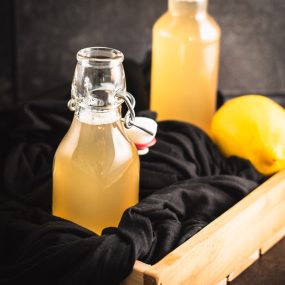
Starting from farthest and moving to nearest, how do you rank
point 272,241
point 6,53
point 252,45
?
point 252,45
point 6,53
point 272,241

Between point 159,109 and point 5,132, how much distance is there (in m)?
0.23

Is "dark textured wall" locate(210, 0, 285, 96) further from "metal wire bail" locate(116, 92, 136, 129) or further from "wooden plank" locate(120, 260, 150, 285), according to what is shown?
"wooden plank" locate(120, 260, 150, 285)

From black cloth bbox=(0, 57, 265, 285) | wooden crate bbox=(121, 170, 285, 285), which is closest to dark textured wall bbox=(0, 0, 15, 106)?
black cloth bbox=(0, 57, 265, 285)

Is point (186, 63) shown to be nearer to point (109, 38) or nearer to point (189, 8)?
point (189, 8)

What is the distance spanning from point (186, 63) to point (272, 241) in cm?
29

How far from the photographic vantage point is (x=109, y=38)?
1.36 meters

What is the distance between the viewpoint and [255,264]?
0.92 m

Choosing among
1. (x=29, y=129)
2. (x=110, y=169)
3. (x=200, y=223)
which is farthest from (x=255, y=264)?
(x=29, y=129)

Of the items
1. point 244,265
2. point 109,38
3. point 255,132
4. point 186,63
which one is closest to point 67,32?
point 109,38

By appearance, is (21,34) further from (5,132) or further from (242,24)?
(242,24)

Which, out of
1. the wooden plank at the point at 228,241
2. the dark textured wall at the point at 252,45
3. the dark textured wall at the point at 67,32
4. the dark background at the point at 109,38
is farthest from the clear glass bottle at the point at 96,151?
the dark textured wall at the point at 252,45

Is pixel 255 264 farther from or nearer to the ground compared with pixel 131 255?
nearer to the ground

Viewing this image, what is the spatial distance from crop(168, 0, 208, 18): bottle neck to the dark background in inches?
9.6

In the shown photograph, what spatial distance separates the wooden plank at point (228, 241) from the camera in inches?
29.2
